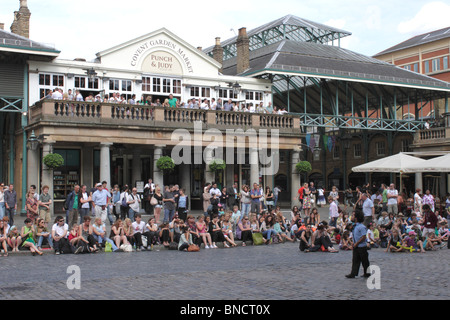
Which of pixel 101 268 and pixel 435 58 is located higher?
pixel 435 58

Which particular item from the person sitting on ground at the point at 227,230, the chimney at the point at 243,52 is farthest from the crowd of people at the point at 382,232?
the chimney at the point at 243,52

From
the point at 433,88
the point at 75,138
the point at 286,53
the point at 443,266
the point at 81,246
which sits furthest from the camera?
the point at 433,88

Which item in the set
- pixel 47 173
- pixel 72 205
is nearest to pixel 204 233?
pixel 72 205

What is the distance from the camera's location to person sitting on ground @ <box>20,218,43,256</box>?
645 inches

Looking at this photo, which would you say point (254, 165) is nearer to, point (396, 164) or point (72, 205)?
point (396, 164)

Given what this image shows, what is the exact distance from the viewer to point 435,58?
7119 centimetres

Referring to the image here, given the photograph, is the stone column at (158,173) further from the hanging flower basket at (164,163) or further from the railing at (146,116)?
the railing at (146,116)

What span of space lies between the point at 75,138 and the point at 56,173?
3611 millimetres

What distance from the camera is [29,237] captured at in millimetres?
16766

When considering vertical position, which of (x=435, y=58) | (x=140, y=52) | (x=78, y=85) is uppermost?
(x=435, y=58)

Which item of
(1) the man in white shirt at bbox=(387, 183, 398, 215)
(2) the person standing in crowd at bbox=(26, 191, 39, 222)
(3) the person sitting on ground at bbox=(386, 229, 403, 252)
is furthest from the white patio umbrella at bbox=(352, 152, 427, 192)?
(2) the person standing in crowd at bbox=(26, 191, 39, 222)

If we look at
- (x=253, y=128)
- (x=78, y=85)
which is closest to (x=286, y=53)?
(x=253, y=128)

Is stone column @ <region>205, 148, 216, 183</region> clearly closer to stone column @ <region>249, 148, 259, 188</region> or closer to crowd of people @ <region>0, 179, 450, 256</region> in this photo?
stone column @ <region>249, 148, 259, 188</region>
